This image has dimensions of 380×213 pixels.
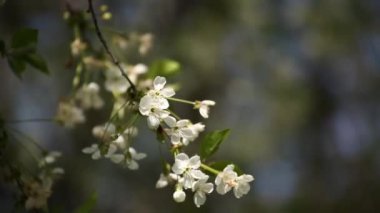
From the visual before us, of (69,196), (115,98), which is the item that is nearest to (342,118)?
(69,196)

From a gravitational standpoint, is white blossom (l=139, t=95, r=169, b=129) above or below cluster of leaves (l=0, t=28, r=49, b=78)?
below

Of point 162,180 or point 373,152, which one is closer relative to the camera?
Result: point 162,180

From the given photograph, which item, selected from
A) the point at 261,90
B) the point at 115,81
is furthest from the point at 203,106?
the point at 261,90

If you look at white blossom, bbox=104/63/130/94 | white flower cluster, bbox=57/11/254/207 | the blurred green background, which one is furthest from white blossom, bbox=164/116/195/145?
the blurred green background

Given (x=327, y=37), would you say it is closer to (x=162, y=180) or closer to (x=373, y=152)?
(x=373, y=152)

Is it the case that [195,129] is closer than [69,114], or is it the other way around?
[195,129]

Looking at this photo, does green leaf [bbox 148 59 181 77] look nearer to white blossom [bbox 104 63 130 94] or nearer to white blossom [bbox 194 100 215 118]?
white blossom [bbox 104 63 130 94]

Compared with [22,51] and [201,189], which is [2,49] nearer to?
[22,51]
